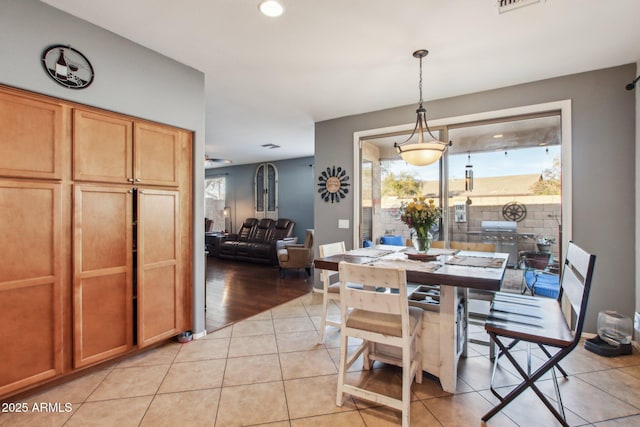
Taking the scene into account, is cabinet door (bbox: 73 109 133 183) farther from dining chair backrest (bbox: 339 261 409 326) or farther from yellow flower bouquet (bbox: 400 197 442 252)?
yellow flower bouquet (bbox: 400 197 442 252)

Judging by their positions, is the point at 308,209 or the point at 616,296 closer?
the point at 616,296

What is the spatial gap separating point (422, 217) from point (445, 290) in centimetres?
64

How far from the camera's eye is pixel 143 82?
2451 millimetres

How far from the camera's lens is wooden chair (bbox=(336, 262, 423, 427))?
5.45ft

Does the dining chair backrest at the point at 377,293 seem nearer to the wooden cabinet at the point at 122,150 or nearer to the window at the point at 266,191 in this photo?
the wooden cabinet at the point at 122,150

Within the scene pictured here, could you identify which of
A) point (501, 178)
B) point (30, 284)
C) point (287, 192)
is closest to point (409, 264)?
point (501, 178)

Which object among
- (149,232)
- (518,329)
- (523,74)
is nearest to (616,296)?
(518,329)

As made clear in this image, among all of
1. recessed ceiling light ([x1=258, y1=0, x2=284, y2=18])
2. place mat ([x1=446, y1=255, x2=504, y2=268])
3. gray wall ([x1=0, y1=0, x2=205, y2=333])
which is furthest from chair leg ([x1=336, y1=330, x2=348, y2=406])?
recessed ceiling light ([x1=258, y1=0, x2=284, y2=18])

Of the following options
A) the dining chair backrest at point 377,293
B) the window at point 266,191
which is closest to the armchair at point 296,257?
the window at point 266,191

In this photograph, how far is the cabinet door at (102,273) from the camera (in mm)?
2102

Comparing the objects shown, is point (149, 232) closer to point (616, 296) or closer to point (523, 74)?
point (523, 74)

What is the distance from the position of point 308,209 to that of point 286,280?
8.38 ft

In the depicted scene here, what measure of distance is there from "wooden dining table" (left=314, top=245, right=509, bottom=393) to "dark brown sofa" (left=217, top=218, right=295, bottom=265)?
4.39 metres

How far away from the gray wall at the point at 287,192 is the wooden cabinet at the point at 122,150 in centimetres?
493
